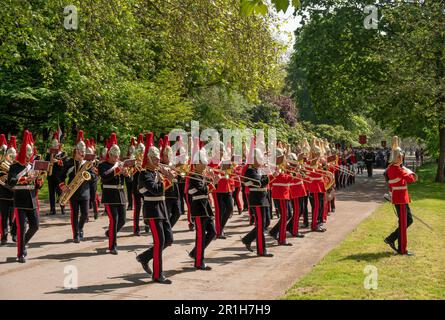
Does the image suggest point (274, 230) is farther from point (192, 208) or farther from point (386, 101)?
point (386, 101)

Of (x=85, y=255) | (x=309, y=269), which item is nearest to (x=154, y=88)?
(x=85, y=255)

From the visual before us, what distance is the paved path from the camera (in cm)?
825

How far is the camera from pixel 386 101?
26.1 m

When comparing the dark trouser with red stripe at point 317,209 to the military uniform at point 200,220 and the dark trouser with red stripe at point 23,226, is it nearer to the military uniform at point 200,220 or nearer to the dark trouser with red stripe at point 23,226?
the military uniform at point 200,220

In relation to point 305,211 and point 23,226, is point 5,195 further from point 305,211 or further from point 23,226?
point 305,211

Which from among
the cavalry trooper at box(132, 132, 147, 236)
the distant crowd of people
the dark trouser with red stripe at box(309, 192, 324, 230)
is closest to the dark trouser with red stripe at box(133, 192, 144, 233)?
the cavalry trooper at box(132, 132, 147, 236)

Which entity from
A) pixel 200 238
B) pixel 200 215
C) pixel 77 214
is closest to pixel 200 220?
pixel 200 215

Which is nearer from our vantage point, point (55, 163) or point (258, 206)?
point (258, 206)

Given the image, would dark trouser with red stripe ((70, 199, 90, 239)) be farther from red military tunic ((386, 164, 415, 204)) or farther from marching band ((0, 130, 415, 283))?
red military tunic ((386, 164, 415, 204))

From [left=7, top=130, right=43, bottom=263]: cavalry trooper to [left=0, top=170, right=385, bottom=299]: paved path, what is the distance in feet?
1.48

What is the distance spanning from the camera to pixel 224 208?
13156mm

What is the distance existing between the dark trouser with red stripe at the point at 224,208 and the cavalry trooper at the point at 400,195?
3.65m

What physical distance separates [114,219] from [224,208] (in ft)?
9.16

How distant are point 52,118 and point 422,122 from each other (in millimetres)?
17811
